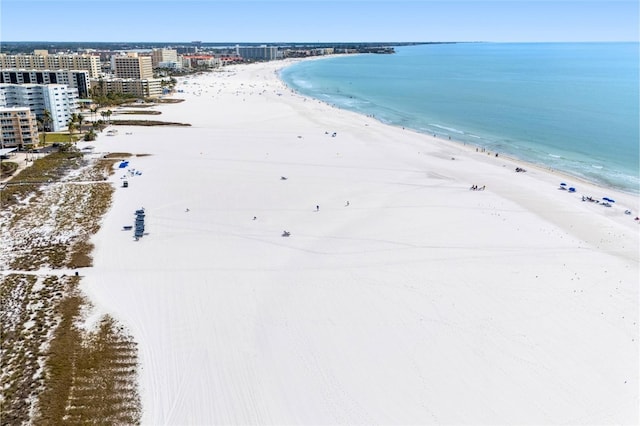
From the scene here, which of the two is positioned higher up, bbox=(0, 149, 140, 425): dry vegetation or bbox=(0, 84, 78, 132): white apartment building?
bbox=(0, 84, 78, 132): white apartment building

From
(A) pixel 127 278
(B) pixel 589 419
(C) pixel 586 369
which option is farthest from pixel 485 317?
(A) pixel 127 278

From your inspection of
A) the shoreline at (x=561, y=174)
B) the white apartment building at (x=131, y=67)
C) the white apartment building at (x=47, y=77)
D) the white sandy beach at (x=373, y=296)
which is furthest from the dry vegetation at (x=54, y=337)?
the white apartment building at (x=131, y=67)

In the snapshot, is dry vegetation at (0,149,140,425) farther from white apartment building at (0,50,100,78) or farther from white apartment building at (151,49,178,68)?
white apartment building at (151,49,178,68)

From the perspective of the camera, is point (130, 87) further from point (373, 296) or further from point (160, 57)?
point (160, 57)

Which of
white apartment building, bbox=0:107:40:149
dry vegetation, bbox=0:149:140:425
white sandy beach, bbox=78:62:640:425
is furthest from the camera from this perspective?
white apartment building, bbox=0:107:40:149

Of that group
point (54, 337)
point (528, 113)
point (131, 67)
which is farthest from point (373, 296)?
point (131, 67)

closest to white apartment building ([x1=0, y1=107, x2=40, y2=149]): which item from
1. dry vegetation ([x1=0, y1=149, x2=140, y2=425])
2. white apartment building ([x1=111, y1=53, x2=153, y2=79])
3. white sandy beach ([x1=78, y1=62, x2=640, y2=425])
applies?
white sandy beach ([x1=78, y1=62, x2=640, y2=425])

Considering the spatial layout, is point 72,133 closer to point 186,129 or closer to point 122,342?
point 186,129
